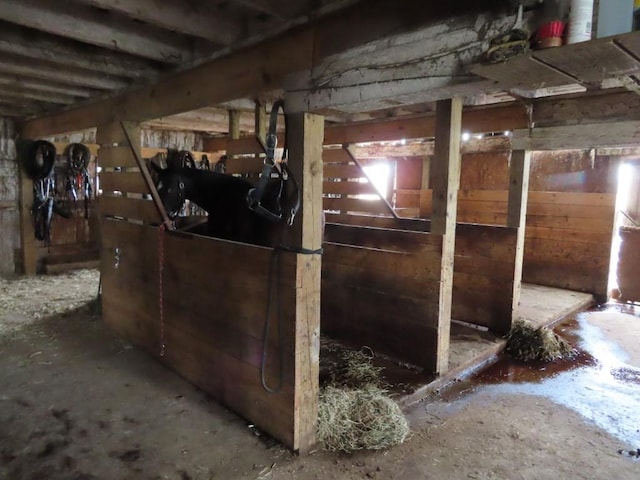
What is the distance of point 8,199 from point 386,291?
4965 millimetres

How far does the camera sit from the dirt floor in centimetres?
189

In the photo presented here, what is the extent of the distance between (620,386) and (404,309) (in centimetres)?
150

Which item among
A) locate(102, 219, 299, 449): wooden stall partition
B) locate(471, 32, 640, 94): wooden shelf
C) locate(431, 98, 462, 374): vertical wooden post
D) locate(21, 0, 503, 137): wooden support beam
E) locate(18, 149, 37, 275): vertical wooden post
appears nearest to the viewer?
locate(471, 32, 640, 94): wooden shelf

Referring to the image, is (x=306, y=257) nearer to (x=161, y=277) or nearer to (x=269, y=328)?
(x=269, y=328)

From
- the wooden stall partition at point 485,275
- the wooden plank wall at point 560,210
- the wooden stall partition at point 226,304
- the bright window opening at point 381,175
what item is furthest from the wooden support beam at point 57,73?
the bright window opening at point 381,175

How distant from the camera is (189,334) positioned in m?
2.68

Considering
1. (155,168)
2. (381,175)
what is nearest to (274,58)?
(155,168)

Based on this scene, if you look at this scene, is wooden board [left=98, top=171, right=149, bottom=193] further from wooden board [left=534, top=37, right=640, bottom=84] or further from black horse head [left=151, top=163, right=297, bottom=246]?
wooden board [left=534, top=37, right=640, bottom=84]

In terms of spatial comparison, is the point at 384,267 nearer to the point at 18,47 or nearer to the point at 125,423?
the point at 125,423

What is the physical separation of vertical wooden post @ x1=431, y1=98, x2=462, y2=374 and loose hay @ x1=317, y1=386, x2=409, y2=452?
723 mm

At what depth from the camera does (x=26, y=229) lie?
5449 mm

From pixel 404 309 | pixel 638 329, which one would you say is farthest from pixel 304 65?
pixel 638 329

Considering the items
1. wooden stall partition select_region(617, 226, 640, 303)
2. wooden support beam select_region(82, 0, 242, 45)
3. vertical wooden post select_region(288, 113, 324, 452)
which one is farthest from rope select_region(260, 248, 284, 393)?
wooden stall partition select_region(617, 226, 640, 303)

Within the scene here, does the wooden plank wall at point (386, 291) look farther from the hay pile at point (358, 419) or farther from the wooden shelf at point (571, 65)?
the wooden shelf at point (571, 65)
